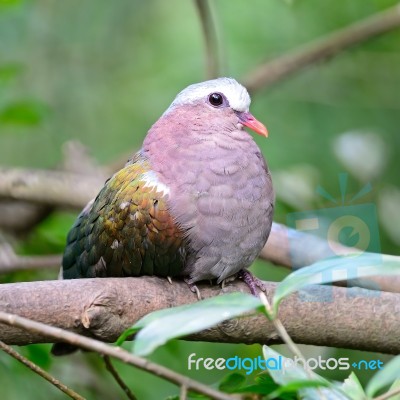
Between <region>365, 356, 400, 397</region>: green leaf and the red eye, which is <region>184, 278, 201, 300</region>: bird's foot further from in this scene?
<region>365, 356, 400, 397</region>: green leaf

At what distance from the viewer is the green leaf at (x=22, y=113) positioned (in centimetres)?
349

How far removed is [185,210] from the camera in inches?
88.0

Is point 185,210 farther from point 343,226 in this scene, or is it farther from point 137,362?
point 137,362

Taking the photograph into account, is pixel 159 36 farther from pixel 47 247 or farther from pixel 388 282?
pixel 388 282

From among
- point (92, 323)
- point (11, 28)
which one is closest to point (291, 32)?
point (11, 28)

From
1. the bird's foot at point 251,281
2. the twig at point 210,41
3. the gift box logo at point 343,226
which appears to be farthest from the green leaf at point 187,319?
the twig at point 210,41

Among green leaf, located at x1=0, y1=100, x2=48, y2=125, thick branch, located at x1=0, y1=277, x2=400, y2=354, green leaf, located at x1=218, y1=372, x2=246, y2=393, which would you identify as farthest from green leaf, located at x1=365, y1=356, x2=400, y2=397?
green leaf, located at x1=0, y1=100, x2=48, y2=125

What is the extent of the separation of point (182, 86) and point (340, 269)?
10.9ft

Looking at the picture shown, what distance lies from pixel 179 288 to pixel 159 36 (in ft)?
9.87

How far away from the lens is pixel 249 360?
2.83 m

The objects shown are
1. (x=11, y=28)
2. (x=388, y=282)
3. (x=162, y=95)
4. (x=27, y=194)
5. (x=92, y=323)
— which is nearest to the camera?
(x=92, y=323)

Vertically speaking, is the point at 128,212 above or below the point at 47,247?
above

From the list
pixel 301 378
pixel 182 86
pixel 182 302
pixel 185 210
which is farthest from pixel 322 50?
pixel 301 378

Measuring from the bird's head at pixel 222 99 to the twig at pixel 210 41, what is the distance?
110cm
